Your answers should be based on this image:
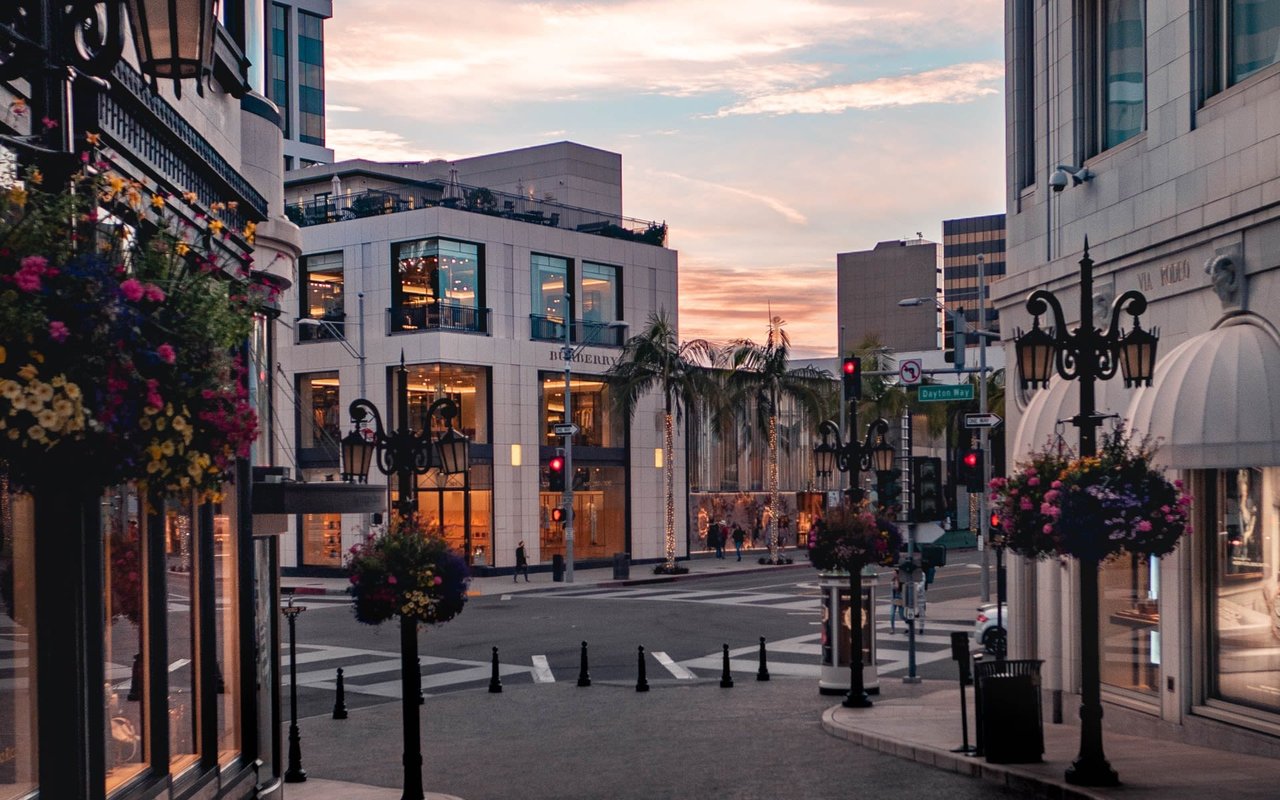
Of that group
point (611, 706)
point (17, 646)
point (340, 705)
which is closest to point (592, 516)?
point (611, 706)

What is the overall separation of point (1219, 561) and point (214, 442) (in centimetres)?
1266

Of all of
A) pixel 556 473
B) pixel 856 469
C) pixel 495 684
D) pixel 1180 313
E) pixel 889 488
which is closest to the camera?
pixel 1180 313

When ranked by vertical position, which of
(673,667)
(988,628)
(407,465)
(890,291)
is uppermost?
(890,291)

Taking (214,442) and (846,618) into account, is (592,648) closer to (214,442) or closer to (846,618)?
(846,618)

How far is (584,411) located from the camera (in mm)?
56031

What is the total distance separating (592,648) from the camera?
93.9 ft

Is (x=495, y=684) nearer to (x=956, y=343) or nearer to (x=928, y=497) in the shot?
(x=928, y=497)

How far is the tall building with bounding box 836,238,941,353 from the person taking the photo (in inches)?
6388

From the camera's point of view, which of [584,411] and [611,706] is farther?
[584,411]

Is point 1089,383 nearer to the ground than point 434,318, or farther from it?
nearer to the ground

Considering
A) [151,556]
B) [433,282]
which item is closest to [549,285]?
[433,282]

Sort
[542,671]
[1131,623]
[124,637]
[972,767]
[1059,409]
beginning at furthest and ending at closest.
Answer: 1. [542,671]
2. [1059,409]
3. [1131,623]
4. [972,767]
5. [124,637]

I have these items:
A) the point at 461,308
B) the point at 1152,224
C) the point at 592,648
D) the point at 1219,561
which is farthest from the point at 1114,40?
the point at 461,308

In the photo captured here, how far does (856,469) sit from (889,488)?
429cm
